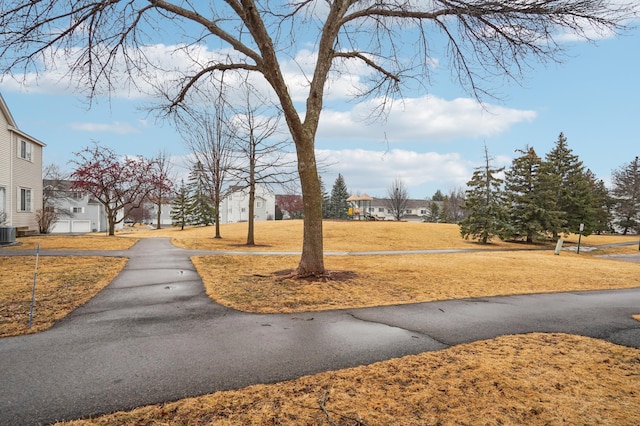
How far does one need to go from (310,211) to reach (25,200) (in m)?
22.4

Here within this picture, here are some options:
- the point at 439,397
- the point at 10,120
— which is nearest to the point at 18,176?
the point at 10,120

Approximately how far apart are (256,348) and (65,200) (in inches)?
2225

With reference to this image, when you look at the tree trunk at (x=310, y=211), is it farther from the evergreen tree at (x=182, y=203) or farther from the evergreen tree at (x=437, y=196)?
the evergreen tree at (x=437, y=196)

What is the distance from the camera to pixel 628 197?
5116 cm

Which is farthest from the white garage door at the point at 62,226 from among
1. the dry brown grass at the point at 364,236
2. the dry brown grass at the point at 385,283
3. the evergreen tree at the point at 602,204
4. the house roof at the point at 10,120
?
the evergreen tree at the point at 602,204

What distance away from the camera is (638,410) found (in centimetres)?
325

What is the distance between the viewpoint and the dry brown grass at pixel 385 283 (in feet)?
25.2

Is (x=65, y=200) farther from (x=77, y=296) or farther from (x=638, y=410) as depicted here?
(x=638, y=410)

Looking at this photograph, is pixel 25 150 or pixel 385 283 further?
pixel 25 150

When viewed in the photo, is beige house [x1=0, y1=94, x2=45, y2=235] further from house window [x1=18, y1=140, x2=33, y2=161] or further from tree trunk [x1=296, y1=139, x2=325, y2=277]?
tree trunk [x1=296, y1=139, x2=325, y2=277]

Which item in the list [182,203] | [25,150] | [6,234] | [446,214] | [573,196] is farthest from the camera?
[446,214]

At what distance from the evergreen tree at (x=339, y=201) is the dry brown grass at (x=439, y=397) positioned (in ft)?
219

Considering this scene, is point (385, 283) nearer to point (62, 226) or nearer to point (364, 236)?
point (364, 236)

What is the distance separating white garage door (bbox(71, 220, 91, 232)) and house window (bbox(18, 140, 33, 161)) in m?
29.9
